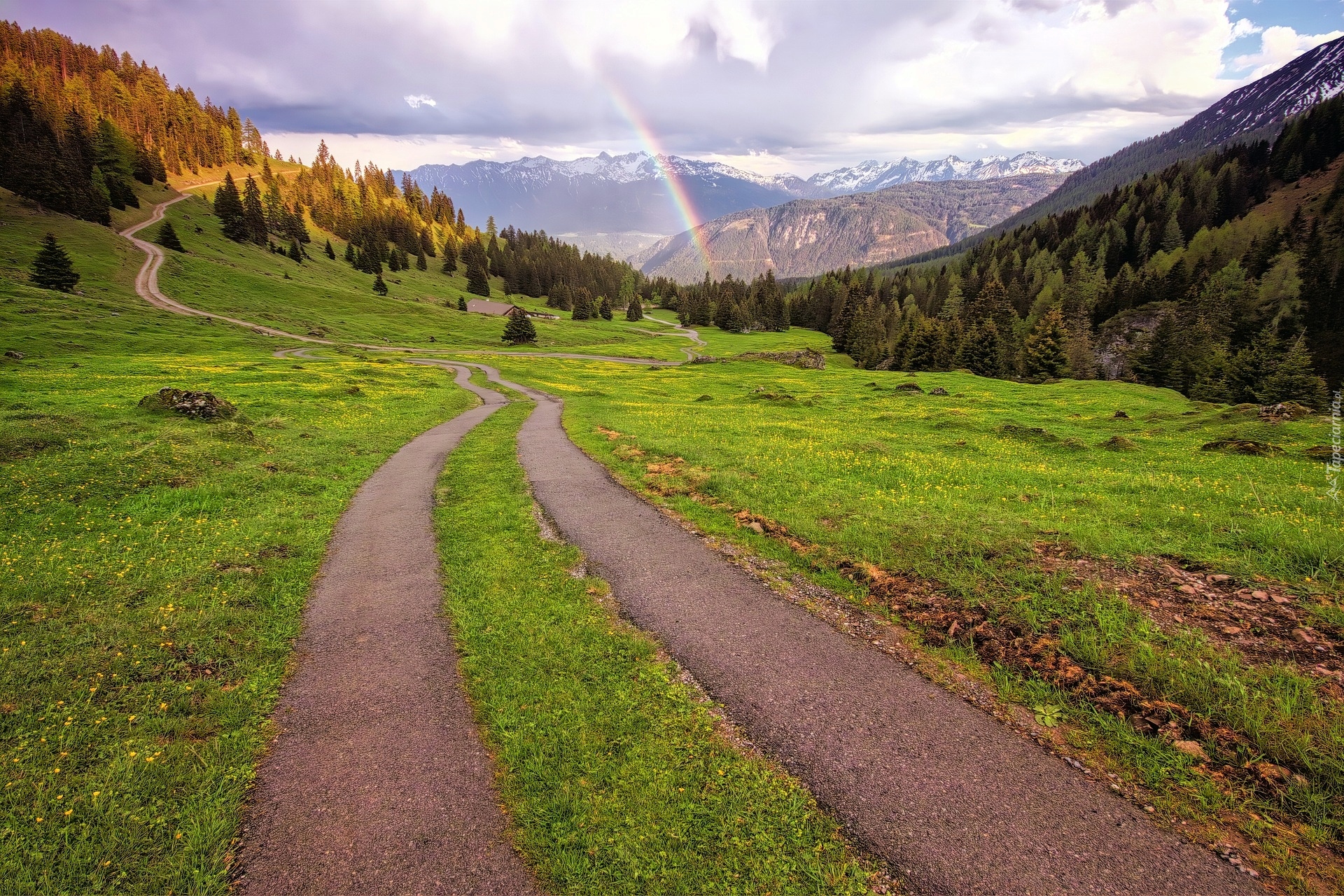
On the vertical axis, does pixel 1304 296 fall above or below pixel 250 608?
above

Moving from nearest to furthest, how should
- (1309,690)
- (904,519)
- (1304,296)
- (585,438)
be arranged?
1. (1309,690)
2. (904,519)
3. (585,438)
4. (1304,296)

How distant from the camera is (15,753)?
5.77 meters

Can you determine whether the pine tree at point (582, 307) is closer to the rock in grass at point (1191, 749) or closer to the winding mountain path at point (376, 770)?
the winding mountain path at point (376, 770)

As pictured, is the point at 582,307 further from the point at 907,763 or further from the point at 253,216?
the point at 907,763

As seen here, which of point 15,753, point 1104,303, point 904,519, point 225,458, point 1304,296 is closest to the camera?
point 15,753

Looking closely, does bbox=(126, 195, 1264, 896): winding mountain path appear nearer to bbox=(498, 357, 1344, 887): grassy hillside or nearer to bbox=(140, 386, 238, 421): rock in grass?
bbox=(498, 357, 1344, 887): grassy hillside

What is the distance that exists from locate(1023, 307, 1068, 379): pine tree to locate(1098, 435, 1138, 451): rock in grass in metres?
65.8

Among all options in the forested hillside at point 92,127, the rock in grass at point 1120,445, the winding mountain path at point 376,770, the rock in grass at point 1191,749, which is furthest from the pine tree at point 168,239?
the rock in grass at point 1120,445

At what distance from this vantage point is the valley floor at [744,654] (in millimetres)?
4996

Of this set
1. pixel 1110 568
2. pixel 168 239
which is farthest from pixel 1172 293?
pixel 168 239

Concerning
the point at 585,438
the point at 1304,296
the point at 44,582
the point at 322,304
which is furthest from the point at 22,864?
the point at 1304,296

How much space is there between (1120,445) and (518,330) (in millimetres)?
96977

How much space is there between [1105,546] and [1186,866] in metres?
7.95

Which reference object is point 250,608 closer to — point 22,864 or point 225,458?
point 22,864
